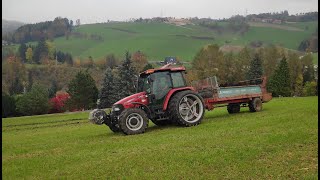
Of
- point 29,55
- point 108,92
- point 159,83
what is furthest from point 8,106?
point 29,55

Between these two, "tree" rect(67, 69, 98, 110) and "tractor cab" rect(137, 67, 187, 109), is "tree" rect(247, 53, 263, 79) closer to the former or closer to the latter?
"tree" rect(67, 69, 98, 110)

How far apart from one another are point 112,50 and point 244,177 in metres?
147

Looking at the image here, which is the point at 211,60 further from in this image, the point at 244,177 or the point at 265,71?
the point at 244,177

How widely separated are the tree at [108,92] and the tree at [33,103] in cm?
1098

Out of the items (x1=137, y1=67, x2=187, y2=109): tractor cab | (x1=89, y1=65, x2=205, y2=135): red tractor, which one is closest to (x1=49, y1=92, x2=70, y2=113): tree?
(x1=137, y1=67, x2=187, y2=109): tractor cab

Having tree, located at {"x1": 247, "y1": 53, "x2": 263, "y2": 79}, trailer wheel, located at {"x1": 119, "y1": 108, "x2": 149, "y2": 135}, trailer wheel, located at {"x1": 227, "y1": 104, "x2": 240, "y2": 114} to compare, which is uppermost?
trailer wheel, located at {"x1": 119, "y1": 108, "x2": 149, "y2": 135}

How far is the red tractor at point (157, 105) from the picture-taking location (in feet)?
51.1

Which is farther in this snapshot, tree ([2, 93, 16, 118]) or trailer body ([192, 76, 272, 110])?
tree ([2, 93, 16, 118])

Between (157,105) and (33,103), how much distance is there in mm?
54978

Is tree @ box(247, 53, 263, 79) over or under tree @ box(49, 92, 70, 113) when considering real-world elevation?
over

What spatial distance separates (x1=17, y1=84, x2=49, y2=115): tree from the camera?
67062mm

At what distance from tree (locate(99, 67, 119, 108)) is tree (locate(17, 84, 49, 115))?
36.0 feet

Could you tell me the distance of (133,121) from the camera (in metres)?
15.6

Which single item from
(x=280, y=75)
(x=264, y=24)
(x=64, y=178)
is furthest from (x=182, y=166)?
(x=264, y=24)
